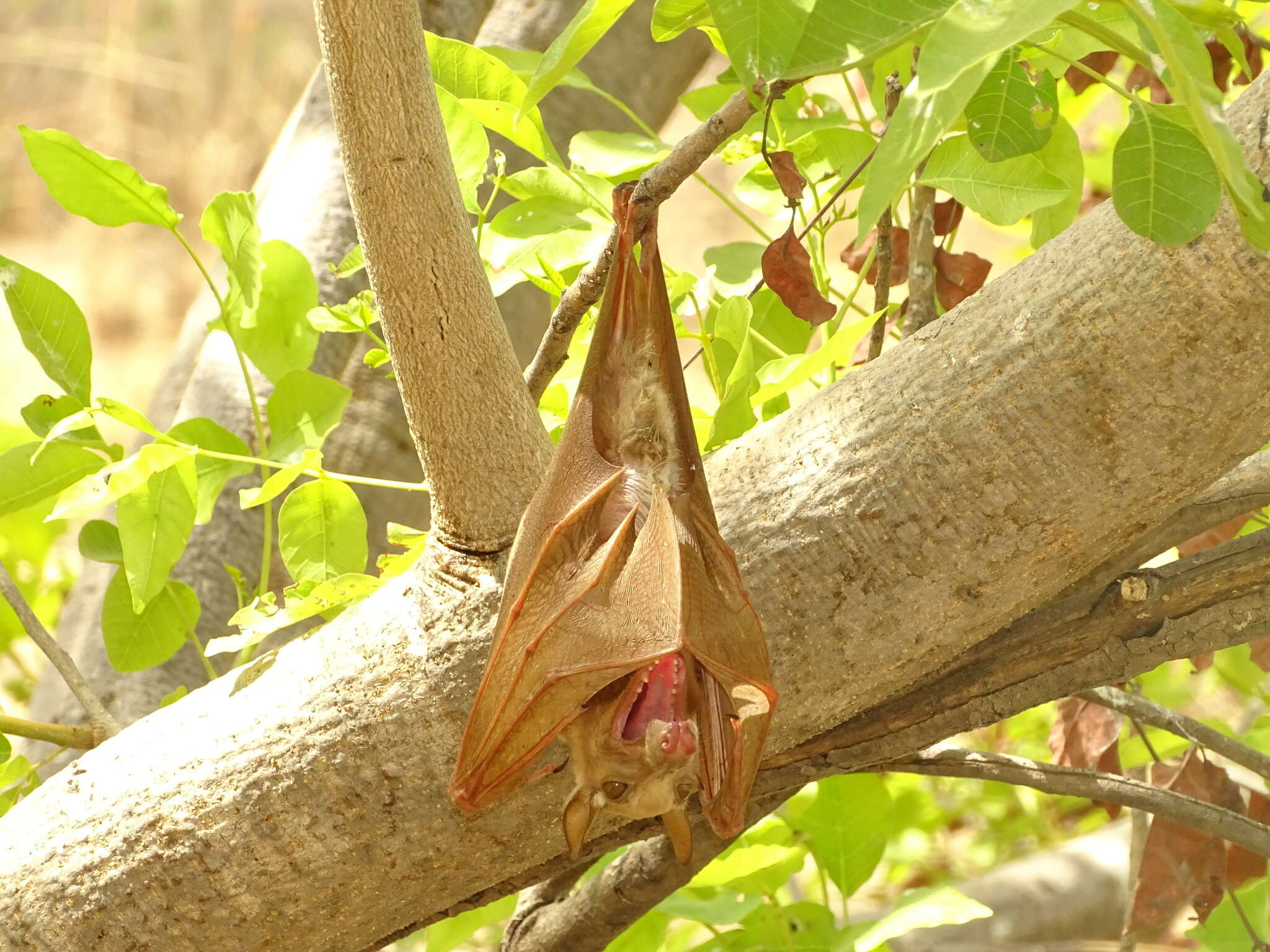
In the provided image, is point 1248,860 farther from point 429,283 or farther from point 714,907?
point 429,283

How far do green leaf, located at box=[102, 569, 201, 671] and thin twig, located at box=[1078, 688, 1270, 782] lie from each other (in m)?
1.09

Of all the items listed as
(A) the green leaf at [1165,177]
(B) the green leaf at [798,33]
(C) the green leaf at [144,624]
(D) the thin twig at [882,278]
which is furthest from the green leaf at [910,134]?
(C) the green leaf at [144,624]

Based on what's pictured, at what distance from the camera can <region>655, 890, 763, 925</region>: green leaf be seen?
1343mm

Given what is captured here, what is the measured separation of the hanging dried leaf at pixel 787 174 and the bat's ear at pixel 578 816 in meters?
0.54

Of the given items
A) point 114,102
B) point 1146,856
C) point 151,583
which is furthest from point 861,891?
point 114,102

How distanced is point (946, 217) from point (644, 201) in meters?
0.73

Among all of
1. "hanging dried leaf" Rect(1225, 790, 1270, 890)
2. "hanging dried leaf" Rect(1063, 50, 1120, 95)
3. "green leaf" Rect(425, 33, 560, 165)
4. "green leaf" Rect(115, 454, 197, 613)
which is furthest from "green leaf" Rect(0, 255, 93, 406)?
"hanging dried leaf" Rect(1225, 790, 1270, 890)

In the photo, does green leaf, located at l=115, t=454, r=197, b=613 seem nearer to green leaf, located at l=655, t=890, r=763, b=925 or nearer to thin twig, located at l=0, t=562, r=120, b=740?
thin twig, located at l=0, t=562, r=120, b=740

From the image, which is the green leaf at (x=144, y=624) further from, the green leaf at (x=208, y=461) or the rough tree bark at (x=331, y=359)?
the rough tree bark at (x=331, y=359)

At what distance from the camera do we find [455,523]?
1.07 metres

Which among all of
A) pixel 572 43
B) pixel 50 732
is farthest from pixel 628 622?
pixel 50 732

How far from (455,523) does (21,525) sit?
1227mm

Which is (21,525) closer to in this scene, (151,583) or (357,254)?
(151,583)

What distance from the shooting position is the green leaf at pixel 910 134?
48 cm
